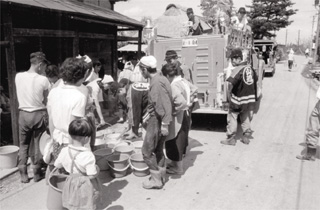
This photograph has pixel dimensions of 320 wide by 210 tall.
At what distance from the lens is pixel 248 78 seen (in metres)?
6.07

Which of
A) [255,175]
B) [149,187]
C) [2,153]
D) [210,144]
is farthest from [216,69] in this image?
[2,153]

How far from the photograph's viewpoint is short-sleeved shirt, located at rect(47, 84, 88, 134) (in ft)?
10.6

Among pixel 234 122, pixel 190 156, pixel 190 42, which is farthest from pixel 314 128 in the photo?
pixel 190 42

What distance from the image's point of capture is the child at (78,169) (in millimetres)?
2957

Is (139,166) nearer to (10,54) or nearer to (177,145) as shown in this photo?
(177,145)

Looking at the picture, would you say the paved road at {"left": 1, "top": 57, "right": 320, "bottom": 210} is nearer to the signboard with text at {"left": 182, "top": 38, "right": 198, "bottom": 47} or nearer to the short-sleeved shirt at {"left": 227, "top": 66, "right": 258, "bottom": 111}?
the short-sleeved shirt at {"left": 227, "top": 66, "right": 258, "bottom": 111}

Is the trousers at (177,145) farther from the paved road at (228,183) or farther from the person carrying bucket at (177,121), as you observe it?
the paved road at (228,183)

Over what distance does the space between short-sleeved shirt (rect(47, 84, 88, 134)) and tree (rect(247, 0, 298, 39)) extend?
125ft

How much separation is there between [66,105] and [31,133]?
5.15ft

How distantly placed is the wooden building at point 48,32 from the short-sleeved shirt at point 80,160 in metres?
2.76

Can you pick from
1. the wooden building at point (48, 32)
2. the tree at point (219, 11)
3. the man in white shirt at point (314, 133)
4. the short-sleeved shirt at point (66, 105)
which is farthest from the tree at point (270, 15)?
the short-sleeved shirt at point (66, 105)

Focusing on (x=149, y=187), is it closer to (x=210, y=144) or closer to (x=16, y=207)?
(x=16, y=207)

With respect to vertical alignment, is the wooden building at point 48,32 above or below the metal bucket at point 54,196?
above

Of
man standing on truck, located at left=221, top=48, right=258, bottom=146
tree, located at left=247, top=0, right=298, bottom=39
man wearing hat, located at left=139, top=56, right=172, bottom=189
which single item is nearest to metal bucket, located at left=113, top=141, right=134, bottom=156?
man wearing hat, located at left=139, top=56, right=172, bottom=189
